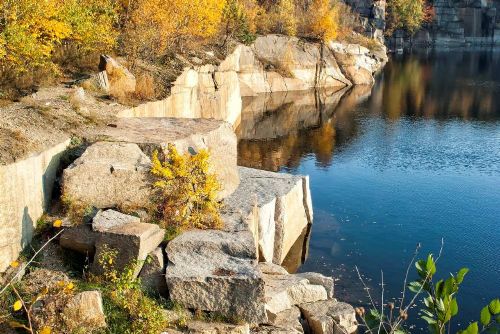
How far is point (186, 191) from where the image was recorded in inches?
624

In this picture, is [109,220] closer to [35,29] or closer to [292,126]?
[35,29]

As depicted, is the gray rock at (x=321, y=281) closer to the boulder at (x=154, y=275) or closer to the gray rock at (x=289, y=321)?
the gray rock at (x=289, y=321)

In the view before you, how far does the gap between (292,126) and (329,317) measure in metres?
31.5

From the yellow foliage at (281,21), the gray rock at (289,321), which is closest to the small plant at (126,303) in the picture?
the gray rock at (289,321)

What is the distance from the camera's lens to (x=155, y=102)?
26.6 m

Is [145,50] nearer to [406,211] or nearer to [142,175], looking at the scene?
[406,211]

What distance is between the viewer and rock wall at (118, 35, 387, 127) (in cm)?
4109

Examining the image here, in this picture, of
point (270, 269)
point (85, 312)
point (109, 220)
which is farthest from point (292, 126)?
point (85, 312)

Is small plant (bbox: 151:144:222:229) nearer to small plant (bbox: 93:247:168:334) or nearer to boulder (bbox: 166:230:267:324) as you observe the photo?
boulder (bbox: 166:230:267:324)

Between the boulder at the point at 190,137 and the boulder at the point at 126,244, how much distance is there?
3.96m

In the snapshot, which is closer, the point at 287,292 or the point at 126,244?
the point at 126,244

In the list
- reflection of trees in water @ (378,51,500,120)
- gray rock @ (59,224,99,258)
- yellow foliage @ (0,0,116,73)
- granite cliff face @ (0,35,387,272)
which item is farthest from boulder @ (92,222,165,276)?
reflection of trees in water @ (378,51,500,120)

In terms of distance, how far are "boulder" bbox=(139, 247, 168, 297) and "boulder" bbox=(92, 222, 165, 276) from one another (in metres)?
0.16

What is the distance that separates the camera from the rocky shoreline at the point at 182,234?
1323 centimetres
